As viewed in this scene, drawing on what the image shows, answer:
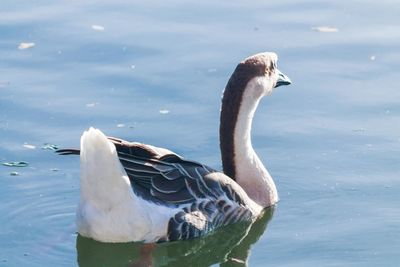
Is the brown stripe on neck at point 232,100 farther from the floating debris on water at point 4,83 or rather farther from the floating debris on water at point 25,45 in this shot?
the floating debris on water at point 25,45

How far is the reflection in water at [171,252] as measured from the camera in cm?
946

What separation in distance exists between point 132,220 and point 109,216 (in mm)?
189

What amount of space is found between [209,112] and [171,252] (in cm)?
239

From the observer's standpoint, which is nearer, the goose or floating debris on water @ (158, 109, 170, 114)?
the goose

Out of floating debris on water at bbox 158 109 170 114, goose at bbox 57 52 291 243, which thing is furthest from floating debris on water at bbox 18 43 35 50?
goose at bbox 57 52 291 243

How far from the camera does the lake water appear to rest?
9.69m

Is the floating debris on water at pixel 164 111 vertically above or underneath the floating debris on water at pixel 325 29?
underneath

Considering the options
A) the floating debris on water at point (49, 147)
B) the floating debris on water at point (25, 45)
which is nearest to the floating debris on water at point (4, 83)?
the floating debris on water at point (25, 45)

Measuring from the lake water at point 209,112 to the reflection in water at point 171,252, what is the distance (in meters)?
0.01

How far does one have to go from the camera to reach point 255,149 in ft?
36.8

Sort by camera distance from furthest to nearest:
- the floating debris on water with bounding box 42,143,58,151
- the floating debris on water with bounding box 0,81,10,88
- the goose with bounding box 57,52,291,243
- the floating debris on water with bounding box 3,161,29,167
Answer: the floating debris on water with bounding box 0,81,10,88
the floating debris on water with bounding box 42,143,58,151
the floating debris on water with bounding box 3,161,29,167
the goose with bounding box 57,52,291,243

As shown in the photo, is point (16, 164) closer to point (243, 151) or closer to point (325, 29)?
point (243, 151)

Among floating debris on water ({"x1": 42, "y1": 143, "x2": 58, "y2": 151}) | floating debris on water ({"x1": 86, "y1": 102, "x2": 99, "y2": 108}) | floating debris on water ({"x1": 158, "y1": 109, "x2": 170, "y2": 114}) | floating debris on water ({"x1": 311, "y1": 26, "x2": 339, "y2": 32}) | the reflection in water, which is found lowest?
the reflection in water

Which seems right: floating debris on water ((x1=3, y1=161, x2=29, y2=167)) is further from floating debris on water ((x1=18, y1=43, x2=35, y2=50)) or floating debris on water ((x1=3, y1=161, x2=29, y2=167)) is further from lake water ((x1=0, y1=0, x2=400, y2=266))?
floating debris on water ((x1=18, y1=43, x2=35, y2=50))
